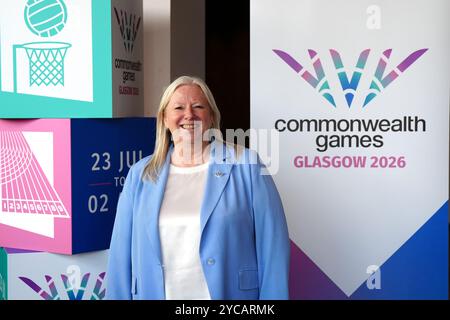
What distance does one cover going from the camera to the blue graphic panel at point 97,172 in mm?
2820

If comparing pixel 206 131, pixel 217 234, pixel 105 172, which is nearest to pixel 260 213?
pixel 217 234

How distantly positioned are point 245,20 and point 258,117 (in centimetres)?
214

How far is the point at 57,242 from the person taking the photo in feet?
9.34

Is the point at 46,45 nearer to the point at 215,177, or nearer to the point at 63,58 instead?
the point at 63,58

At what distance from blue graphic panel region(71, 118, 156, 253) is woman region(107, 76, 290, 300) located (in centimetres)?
68

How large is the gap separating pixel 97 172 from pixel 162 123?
2.52 ft

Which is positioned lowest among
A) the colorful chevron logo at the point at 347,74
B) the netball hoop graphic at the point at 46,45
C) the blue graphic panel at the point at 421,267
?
the blue graphic panel at the point at 421,267

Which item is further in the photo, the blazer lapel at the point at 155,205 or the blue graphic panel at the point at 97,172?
the blue graphic panel at the point at 97,172

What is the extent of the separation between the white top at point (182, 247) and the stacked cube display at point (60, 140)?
859 millimetres

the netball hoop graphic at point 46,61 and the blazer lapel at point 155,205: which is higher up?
the netball hoop graphic at point 46,61

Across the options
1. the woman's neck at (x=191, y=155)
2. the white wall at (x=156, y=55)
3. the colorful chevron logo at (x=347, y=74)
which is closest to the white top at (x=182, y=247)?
the woman's neck at (x=191, y=155)

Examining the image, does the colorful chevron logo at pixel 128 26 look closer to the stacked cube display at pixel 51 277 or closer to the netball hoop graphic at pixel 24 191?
the netball hoop graphic at pixel 24 191

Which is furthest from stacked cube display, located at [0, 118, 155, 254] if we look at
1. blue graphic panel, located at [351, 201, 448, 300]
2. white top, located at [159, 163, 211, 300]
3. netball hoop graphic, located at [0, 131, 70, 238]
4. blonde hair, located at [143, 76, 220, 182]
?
blue graphic panel, located at [351, 201, 448, 300]

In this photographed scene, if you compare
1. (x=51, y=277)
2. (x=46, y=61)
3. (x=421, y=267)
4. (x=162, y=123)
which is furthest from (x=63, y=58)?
(x=421, y=267)
